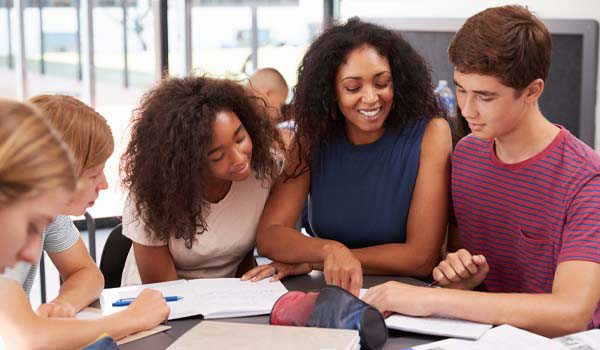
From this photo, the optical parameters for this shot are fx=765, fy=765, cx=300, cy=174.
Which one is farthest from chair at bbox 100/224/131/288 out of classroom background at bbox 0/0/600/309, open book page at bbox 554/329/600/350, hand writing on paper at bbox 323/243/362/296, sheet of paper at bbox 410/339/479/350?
classroom background at bbox 0/0/600/309

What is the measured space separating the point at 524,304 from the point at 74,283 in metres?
0.88

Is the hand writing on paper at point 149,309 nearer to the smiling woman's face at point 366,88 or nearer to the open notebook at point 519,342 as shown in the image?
the open notebook at point 519,342

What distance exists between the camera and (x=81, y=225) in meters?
4.78

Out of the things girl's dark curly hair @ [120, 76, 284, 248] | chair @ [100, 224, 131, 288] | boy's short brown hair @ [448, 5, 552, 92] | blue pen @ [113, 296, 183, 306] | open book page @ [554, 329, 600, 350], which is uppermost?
boy's short brown hair @ [448, 5, 552, 92]

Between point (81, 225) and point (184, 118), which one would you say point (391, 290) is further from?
point (81, 225)

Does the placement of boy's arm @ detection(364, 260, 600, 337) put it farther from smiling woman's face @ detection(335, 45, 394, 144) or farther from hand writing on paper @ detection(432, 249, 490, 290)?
smiling woman's face @ detection(335, 45, 394, 144)

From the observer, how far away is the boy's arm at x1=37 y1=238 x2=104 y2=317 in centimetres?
143

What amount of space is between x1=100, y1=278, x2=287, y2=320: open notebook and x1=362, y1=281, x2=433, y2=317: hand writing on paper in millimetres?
217

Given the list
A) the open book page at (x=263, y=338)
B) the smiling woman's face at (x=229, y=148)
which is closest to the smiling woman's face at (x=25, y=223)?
the open book page at (x=263, y=338)

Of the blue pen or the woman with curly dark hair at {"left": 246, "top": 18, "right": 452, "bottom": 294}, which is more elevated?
the woman with curly dark hair at {"left": 246, "top": 18, "right": 452, "bottom": 294}

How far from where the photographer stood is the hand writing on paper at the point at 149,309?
137 cm

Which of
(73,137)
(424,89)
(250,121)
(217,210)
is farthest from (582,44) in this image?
(73,137)

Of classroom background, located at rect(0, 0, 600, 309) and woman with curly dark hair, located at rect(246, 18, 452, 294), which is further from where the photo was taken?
classroom background, located at rect(0, 0, 600, 309)

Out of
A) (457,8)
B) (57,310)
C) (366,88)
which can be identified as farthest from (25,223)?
(457,8)
